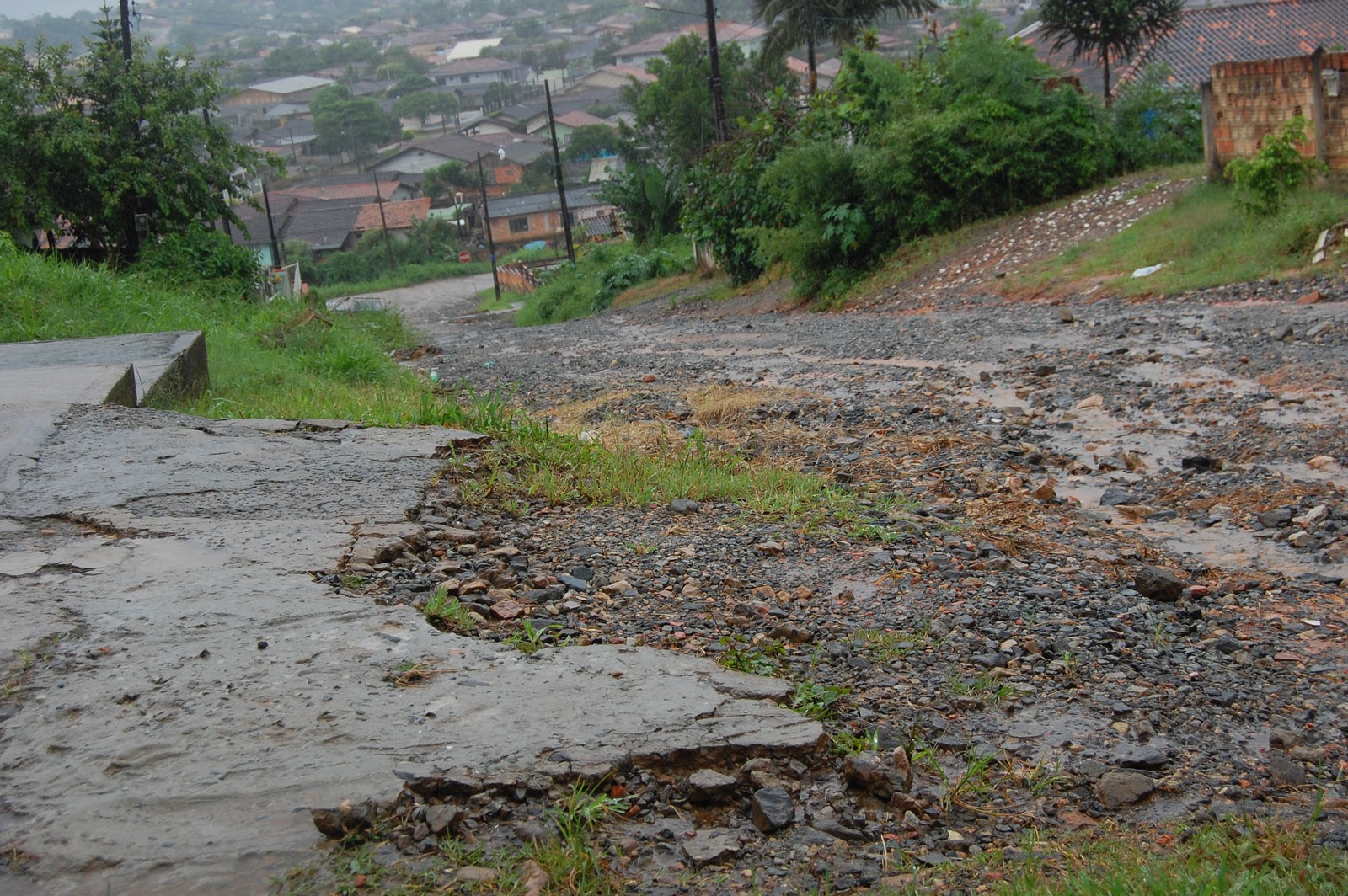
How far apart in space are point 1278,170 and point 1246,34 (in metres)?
19.9

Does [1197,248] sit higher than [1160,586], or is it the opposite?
[1197,248]

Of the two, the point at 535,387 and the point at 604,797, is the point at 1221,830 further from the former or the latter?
the point at 535,387

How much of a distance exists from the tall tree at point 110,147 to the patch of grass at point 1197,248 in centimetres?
1199

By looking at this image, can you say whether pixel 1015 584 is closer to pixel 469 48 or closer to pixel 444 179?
pixel 444 179

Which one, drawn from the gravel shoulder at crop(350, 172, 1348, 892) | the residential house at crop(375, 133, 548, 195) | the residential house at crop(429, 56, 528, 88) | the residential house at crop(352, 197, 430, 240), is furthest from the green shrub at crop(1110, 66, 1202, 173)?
the residential house at crop(429, 56, 528, 88)

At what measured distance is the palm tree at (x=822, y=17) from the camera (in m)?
27.6

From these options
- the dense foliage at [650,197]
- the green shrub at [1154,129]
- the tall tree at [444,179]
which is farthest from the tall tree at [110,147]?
the tall tree at [444,179]

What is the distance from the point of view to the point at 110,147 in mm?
16188

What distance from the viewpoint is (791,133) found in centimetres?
1981

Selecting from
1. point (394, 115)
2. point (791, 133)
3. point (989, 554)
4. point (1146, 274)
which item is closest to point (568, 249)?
point (791, 133)

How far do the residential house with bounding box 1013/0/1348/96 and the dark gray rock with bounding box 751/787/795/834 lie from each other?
87.3 feet

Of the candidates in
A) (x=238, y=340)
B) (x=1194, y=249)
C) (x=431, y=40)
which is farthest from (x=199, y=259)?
(x=431, y=40)

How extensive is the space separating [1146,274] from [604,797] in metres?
10.3

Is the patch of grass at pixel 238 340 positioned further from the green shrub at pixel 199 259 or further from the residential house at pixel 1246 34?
the residential house at pixel 1246 34
